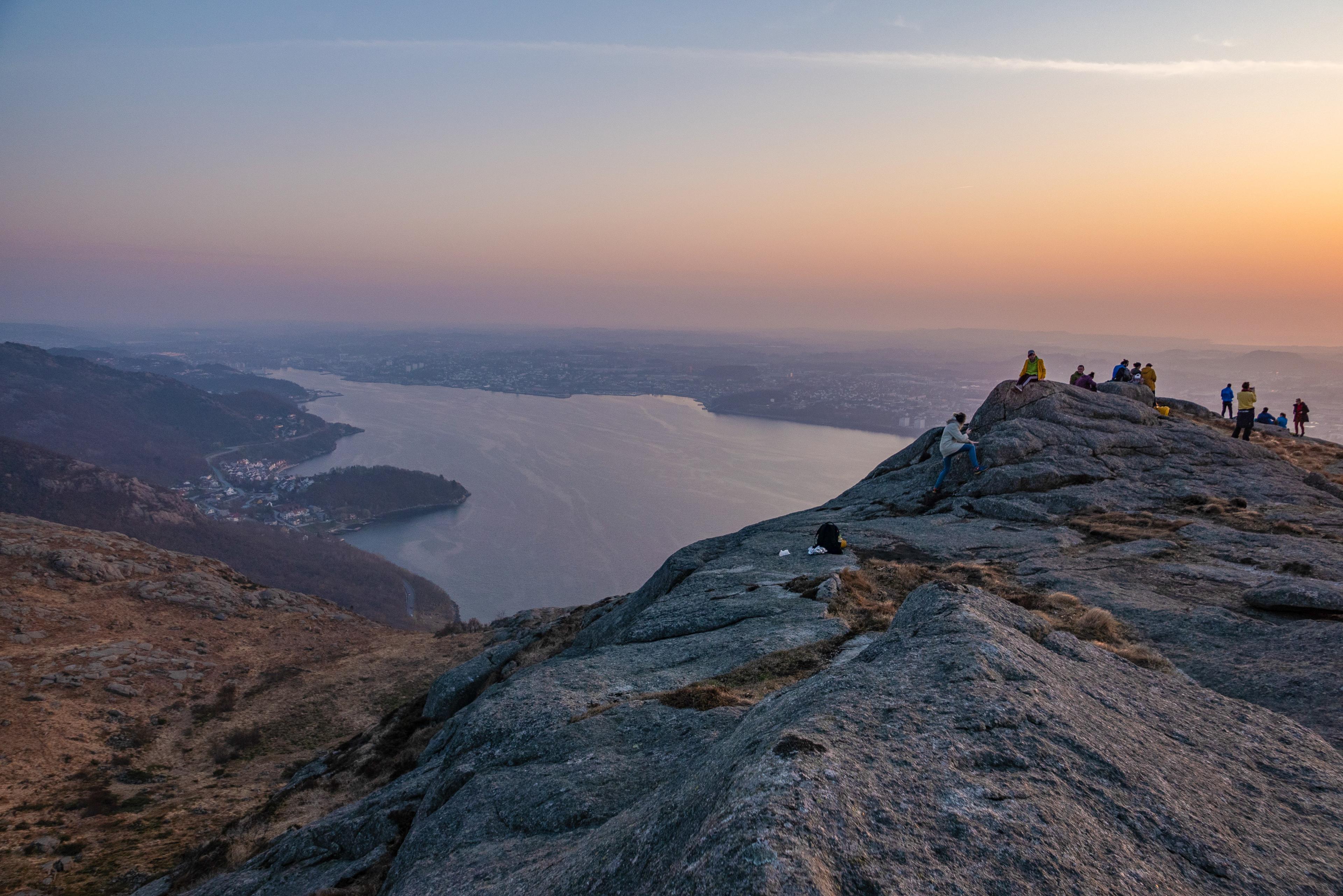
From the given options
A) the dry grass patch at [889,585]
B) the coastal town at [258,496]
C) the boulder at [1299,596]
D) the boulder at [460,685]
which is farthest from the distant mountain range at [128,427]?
the boulder at [1299,596]

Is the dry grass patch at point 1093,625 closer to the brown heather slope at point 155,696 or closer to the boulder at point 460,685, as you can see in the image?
the boulder at point 460,685

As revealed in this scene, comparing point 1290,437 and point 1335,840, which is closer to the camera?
point 1335,840

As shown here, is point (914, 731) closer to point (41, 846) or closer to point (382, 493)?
point (41, 846)

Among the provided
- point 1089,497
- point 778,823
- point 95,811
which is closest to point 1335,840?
point 778,823

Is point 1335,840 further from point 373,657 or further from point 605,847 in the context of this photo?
point 373,657

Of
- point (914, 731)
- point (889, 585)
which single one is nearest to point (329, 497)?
point (889, 585)

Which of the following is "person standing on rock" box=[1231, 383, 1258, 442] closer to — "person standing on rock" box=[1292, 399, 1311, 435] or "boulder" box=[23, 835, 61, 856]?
"person standing on rock" box=[1292, 399, 1311, 435]
